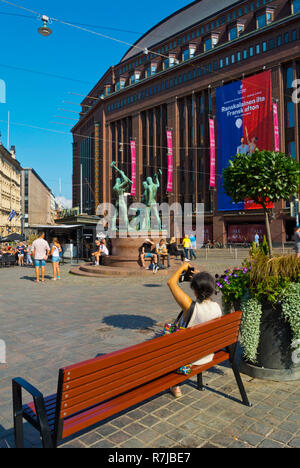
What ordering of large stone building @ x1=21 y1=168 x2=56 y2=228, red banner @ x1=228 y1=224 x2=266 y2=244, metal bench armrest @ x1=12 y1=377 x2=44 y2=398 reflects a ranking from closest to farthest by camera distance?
metal bench armrest @ x1=12 y1=377 x2=44 y2=398
red banner @ x1=228 y1=224 x2=266 y2=244
large stone building @ x1=21 y1=168 x2=56 y2=228

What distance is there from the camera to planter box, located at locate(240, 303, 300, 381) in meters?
3.87

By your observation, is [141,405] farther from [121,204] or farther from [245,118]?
[245,118]

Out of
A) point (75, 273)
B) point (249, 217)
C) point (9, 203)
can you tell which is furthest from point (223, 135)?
point (9, 203)

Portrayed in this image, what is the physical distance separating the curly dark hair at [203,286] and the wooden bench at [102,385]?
0.45 meters

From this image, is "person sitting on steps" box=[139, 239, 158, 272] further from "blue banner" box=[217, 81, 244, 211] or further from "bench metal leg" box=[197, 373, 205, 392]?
"blue banner" box=[217, 81, 244, 211]

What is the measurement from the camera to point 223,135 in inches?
1567

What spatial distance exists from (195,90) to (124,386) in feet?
159

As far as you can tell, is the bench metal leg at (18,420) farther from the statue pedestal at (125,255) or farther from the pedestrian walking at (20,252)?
the pedestrian walking at (20,252)

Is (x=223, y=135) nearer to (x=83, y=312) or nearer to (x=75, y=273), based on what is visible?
(x=75, y=273)

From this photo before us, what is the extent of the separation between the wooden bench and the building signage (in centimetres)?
3225

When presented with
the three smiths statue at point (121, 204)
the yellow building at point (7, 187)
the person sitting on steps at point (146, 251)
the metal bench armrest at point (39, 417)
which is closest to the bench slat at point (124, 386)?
the metal bench armrest at point (39, 417)

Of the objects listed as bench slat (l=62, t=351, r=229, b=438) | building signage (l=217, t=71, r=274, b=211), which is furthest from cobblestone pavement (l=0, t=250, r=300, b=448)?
building signage (l=217, t=71, r=274, b=211)
